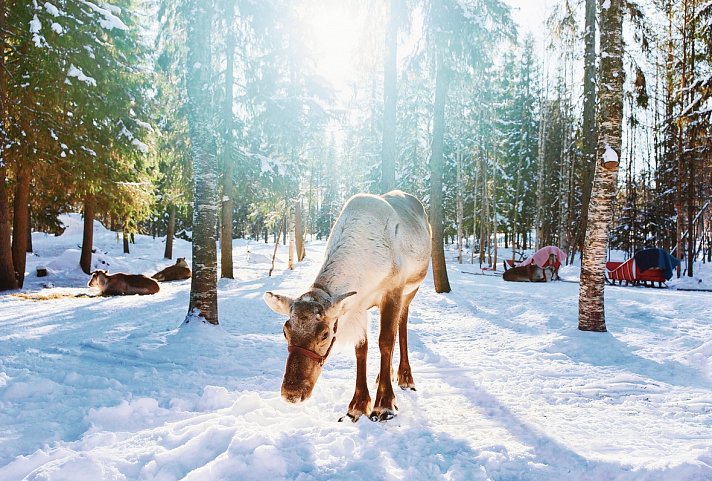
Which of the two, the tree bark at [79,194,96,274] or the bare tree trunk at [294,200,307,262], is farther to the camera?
the bare tree trunk at [294,200,307,262]

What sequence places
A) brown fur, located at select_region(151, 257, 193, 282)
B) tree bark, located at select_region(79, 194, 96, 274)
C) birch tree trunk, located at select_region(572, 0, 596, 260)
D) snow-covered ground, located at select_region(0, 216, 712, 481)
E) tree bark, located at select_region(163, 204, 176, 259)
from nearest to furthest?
snow-covered ground, located at select_region(0, 216, 712, 481) < birch tree trunk, located at select_region(572, 0, 596, 260) < tree bark, located at select_region(79, 194, 96, 274) < brown fur, located at select_region(151, 257, 193, 282) < tree bark, located at select_region(163, 204, 176, 259)

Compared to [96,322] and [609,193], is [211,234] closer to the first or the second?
[96,322]

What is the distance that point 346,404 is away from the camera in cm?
449

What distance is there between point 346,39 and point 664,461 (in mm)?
15223

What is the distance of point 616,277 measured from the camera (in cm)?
1864

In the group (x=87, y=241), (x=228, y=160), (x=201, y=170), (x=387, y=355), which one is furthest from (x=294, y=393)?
(x=87, y=241)

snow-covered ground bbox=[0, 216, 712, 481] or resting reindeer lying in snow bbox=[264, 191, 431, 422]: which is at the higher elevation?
resting reindeer lying in snow bbox=[264, 191, 431, 422]

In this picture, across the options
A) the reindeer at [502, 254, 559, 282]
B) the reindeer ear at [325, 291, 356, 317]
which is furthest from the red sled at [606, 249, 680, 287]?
the reindeer ear at [325, 291, 356, 317]

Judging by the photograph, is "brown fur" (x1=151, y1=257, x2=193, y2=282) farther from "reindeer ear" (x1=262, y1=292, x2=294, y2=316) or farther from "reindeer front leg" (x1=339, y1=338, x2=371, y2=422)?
"reindeer ear" (x1=262, y1=292, x2=294, y2=316)

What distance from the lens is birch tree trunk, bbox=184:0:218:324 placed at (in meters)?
8.17

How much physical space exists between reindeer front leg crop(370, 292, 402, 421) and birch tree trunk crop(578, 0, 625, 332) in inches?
196

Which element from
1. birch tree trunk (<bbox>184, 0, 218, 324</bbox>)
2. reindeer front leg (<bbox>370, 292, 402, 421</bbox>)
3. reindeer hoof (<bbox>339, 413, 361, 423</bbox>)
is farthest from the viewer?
birch tree trunk (<bbox>184, 0, 218, 324</bbox>)

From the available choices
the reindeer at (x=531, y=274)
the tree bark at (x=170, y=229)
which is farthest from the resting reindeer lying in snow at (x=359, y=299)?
the tree bark at (x=170, y=229)

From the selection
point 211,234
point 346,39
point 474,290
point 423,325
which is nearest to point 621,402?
point 423,325
